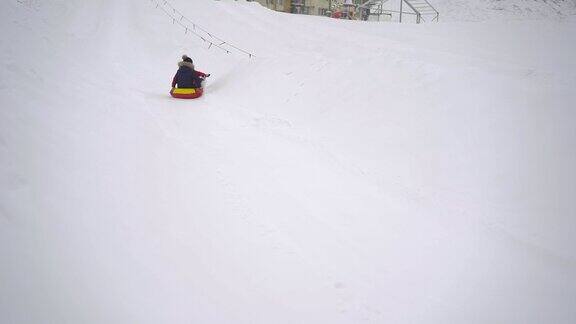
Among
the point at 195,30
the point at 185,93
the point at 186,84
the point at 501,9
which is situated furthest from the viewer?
the point at 501,9

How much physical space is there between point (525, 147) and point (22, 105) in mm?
6905

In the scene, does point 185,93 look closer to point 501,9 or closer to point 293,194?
point 293,194

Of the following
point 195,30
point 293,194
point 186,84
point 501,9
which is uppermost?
point 501,9

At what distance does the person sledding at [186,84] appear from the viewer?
800cm

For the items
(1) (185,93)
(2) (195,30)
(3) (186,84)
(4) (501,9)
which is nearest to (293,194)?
(1) (185,93)

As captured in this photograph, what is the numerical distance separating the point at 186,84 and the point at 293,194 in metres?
5.12

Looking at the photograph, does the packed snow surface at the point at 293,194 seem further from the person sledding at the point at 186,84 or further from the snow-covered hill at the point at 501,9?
the snow-covered hill at the point at 501,9

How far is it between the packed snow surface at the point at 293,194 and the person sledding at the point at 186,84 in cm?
39

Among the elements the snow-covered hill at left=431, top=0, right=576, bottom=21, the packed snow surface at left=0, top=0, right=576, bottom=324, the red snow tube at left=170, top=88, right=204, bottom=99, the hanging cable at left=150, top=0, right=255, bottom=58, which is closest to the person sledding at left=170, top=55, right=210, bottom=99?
the red snow tube at left=170, top=88, right=204, bottom=99

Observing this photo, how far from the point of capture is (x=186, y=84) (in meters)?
8.19

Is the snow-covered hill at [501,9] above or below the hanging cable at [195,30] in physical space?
above

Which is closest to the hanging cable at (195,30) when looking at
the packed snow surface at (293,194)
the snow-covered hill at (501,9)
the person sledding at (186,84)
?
the person sledding at (186,84)

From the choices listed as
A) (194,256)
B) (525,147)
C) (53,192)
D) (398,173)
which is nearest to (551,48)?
(525,147)

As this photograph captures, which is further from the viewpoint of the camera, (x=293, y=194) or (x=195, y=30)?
(x=195, y=30)
